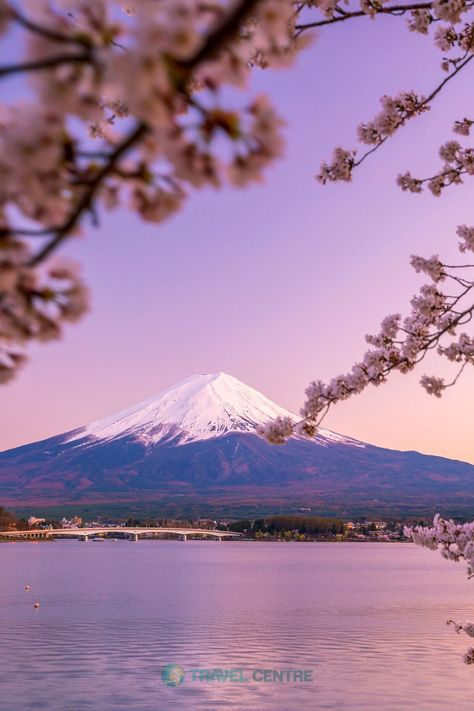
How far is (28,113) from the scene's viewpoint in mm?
1150

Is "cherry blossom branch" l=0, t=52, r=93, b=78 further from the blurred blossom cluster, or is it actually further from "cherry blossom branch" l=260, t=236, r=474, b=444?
"cherry blossom branch" l=260, t=236, r=474, b=444

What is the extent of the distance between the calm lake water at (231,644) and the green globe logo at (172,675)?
0.86 ft

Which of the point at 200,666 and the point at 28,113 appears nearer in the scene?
the point at 28,113

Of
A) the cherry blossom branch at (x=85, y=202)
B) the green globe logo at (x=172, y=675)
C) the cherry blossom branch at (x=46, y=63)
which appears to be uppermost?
the cherry blossom branch at (x=46, y=63)

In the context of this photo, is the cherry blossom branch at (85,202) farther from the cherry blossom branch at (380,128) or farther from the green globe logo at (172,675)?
the green globe logo at (172,675)

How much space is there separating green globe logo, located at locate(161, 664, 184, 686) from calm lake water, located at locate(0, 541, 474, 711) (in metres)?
0.26

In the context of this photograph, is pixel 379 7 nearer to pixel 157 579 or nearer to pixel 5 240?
pixel 5 240

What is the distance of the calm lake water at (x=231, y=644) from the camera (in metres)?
23.6

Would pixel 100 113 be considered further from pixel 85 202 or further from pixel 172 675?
pixel 172 675

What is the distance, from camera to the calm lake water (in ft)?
77.5

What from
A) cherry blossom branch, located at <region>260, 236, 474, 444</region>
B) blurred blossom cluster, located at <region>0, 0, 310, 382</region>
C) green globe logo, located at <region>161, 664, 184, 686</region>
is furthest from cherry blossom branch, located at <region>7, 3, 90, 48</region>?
green globe logo, located at <region>161, 664, 184, 686</region>

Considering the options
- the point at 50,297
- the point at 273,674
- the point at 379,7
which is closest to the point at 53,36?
the point at 50,297

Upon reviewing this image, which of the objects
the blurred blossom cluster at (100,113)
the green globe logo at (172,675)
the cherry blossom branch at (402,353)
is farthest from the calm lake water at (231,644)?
the blurred blossom cluster at (100,113)

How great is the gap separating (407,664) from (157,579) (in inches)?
1836
